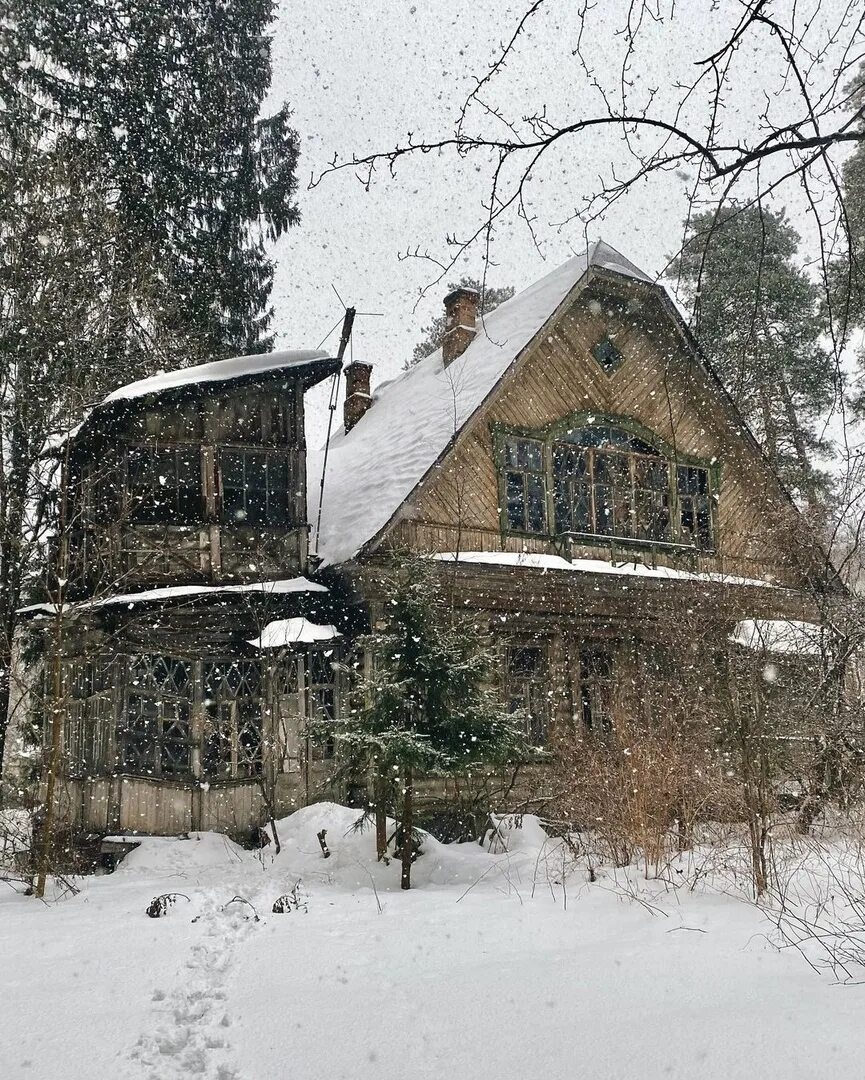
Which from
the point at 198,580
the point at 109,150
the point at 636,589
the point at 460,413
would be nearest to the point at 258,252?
the point at 109,150

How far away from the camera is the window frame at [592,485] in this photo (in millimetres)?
14805

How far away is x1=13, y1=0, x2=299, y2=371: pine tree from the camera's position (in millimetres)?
17906

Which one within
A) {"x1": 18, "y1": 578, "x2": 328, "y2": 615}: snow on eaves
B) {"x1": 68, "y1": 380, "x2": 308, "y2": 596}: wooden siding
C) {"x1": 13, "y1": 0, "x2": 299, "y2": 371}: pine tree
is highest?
{"x1": 13, "y1": 0, "x2": 299, "y2": 371}: pine tree

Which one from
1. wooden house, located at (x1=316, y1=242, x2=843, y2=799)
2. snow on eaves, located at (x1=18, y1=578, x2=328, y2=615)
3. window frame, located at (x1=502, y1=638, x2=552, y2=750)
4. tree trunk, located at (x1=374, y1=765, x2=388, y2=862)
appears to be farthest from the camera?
window frame, located at (x1=502, y1=638, x2=552, y2=750)

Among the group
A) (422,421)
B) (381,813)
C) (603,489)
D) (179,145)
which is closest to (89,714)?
(381,813)

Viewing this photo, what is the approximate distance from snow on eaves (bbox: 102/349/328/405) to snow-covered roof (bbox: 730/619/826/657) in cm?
777

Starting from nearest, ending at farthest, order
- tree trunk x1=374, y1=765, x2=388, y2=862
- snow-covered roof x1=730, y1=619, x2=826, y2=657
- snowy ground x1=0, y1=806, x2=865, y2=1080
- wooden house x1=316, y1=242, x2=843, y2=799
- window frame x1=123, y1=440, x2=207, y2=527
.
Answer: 1. snowy ground x1=0, y1=806, x2=865, y2=1080
2. tree trunk x1=374, y1=765, x2=388, y2=862
3. snow-covered roof x1=730, y1=619, x2=826, y2=657
4. window frame x1=123, y1=440, x2=207, y2=527
5. wooden house x1=316, y1=242, x2=843, y2=799

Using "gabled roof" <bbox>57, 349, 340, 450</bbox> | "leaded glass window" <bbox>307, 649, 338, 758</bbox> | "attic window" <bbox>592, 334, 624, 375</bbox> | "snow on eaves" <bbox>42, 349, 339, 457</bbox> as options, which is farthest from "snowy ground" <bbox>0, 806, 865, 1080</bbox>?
"attic window" <bbox>592, 334, 624, 375</bbox>

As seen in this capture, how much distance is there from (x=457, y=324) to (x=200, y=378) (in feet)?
20.7

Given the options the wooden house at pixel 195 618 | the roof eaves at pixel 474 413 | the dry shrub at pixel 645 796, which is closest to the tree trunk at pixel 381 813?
the dry shrub at pixel 645 796

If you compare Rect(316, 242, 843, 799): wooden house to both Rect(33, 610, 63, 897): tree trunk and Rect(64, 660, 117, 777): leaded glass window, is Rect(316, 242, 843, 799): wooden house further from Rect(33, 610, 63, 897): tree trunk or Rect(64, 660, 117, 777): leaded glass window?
Rect(33, 610, 63, 897): tree trunk

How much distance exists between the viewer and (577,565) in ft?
48.9

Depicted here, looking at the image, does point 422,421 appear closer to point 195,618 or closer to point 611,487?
→ point 611,487

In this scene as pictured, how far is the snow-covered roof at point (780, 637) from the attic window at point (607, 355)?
526cm
